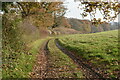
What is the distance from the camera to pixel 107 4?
6684 mm

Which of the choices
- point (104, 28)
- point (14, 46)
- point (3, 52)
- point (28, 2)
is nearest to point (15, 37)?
point (14, 46)

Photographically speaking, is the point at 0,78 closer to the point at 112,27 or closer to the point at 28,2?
the point at 28,2

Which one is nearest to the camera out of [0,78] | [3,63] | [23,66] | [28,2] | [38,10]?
[0,78]

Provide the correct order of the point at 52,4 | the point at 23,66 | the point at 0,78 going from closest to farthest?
the point at 0,78 < the point at 23,66 < the point at 52,4

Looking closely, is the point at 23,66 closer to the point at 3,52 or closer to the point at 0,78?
the point at 3,52

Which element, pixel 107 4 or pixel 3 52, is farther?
pixel 3 52

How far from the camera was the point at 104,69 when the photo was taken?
8172mm

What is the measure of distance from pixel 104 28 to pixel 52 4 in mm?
42081

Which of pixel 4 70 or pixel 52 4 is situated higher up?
pixel 52 4

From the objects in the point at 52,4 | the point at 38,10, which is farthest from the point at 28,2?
the point at 52,4

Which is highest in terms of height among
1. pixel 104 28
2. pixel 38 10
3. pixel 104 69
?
pixel 38 10

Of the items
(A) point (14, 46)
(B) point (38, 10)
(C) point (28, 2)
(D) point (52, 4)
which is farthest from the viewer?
(D) point (52, 4)

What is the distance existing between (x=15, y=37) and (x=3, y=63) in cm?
389

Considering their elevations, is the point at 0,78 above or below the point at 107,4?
below
